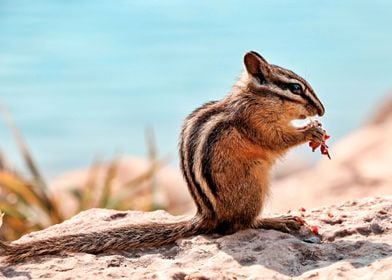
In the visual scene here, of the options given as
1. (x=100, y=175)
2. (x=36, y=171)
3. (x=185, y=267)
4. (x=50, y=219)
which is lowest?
(x=185, y=267)

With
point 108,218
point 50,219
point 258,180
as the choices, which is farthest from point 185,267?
point 50,219

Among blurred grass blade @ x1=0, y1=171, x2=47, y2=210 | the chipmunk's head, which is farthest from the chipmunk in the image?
blurred grass blade @ x1=0, y1=171, x2=47, y2=210

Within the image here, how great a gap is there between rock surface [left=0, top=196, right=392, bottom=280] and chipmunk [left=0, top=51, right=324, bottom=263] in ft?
0.31

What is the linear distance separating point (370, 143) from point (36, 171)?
6.01 m

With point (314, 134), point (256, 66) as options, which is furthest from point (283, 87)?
point (314, 134)

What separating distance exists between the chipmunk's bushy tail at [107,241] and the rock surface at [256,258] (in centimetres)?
6

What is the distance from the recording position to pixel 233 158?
611cm

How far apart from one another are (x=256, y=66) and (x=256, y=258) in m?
1.47

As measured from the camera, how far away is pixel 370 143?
1521cm

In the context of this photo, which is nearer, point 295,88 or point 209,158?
point 209,158

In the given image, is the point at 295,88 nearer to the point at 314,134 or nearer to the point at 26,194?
the point at 314,134

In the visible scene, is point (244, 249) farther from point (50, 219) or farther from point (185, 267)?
point (50, 219)

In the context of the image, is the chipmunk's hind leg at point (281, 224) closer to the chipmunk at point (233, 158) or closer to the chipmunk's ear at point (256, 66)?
the chipmunk at point (233, 158)

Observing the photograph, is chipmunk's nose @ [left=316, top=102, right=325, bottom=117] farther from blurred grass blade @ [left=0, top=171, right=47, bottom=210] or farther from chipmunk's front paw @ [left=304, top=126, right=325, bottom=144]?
blurred grass blade @ [left=0, top=171, right=47, bottom=210]
